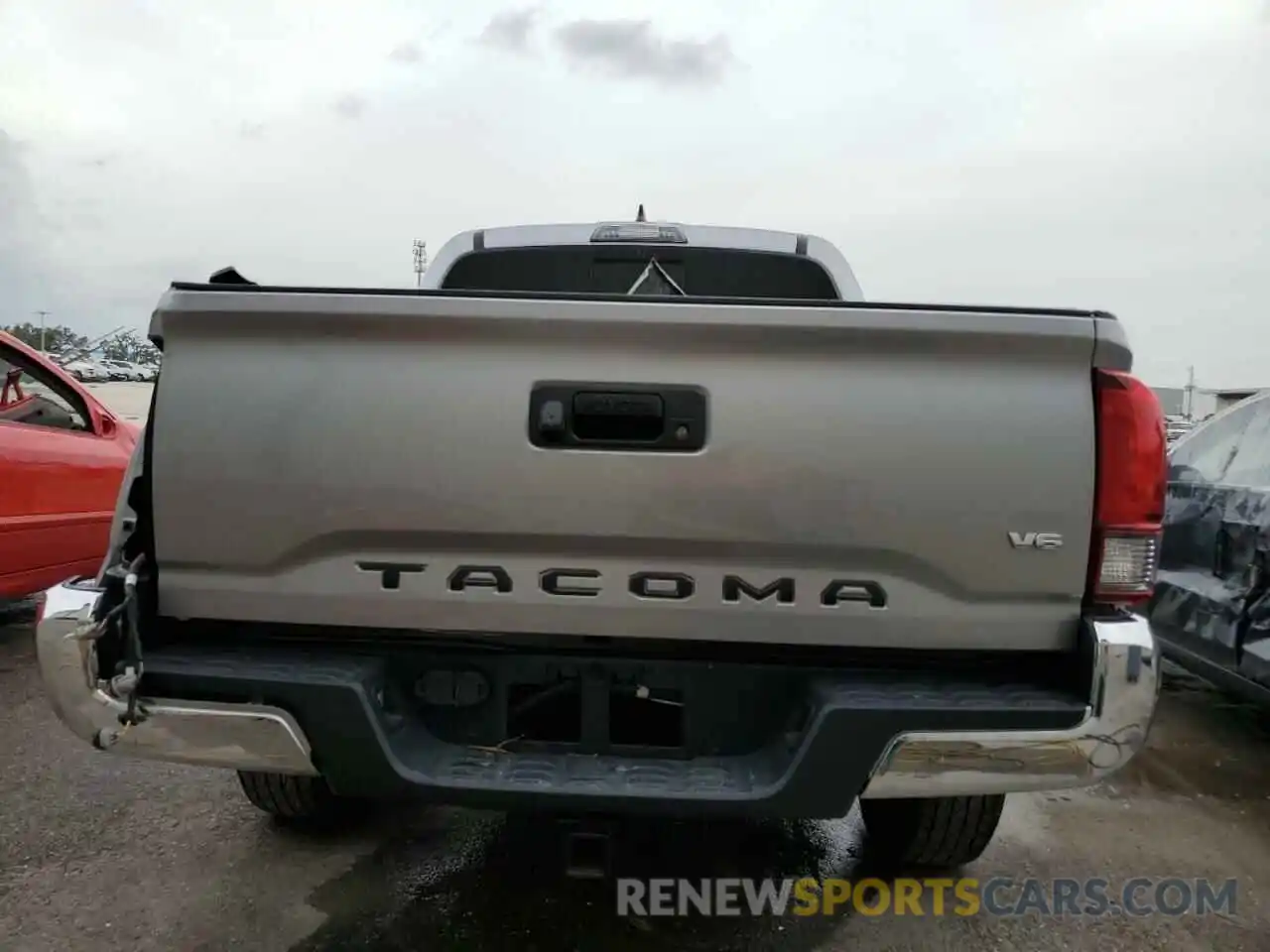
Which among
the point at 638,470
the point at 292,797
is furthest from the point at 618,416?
the point at 292,797

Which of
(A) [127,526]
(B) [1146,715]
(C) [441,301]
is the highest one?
(C) [441,301]

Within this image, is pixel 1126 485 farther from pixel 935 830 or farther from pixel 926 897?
pixel 926 897

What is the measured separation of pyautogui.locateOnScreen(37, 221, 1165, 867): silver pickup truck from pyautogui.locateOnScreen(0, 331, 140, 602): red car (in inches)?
131

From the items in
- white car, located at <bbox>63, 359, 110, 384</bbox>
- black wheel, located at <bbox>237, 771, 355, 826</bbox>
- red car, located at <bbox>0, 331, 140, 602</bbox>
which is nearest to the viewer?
black wheel, located at <bbox>237, 771, 355, 826</bbox>

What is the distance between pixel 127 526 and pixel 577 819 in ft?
3.99

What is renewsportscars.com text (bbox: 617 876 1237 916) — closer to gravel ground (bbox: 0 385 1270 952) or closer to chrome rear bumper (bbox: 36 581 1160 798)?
gravel ground (bbox: 0 385 1270 952)

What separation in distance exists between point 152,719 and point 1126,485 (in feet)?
7.15

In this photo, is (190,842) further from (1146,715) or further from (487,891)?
(1146,715)

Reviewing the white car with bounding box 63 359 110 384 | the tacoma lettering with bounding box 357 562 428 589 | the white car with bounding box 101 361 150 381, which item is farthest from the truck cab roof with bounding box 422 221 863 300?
the white car with bounding box 101 361 150 381

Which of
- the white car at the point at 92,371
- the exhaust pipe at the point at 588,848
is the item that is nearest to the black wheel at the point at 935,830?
the exhaust pipe at the point at 588,848

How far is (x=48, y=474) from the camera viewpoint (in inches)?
195

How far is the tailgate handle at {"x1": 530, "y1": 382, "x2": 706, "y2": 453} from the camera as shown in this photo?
2.01 metres

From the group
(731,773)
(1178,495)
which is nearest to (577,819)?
(731,773)

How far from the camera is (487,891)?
8.83 ft
